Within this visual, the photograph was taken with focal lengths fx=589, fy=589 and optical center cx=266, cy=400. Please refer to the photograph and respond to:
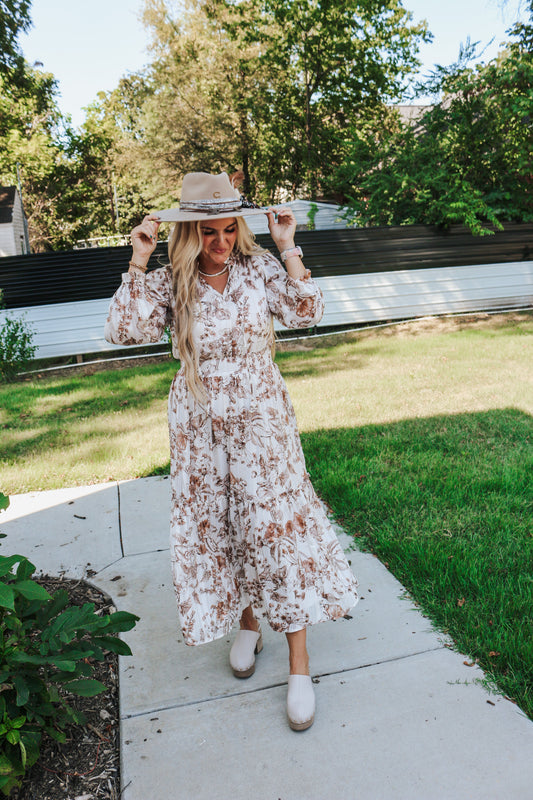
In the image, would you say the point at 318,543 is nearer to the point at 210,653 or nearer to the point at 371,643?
the point at 371,643

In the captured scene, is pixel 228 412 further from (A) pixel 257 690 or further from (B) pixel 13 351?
(B) pixel 13 351

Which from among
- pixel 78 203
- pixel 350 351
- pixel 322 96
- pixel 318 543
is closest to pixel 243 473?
pixel 318 543

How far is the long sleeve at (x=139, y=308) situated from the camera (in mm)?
2102

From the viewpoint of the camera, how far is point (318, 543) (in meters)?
2.29

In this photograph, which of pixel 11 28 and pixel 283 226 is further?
pixel 11 28

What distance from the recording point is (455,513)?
3.46 m

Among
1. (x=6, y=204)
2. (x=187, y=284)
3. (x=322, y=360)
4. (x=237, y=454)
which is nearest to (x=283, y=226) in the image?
(x=187, y=284)

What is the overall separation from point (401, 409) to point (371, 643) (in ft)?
11.1

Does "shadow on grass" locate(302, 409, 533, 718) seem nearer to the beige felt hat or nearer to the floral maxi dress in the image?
the floral maxi dress

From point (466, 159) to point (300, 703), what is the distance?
39.7ft

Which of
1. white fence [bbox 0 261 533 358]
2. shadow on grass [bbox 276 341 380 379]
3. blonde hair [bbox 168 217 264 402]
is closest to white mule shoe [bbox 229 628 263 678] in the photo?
blonde hair [bbox 168 217 264 402]

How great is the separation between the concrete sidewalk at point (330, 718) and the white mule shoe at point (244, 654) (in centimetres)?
4

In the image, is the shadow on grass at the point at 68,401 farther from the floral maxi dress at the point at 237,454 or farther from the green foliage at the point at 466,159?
the green foliage at the point at 466,159

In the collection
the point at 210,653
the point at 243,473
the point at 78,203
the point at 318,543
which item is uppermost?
the point at 78,203
